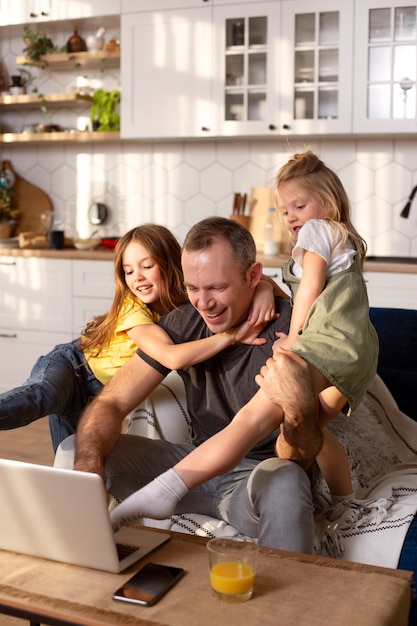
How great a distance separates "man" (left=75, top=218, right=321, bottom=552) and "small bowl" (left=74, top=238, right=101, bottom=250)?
2.57 metres

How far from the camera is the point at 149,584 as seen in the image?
142 cm

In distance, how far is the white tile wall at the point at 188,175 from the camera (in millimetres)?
4570

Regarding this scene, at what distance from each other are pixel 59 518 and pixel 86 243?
3464 millimetres

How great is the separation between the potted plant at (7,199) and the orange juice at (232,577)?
407 cm

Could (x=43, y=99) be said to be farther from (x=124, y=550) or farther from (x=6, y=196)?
(x=124, y=550)

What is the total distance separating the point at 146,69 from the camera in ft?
15.2

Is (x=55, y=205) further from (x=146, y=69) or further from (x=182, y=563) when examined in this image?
(x=182, y=563)

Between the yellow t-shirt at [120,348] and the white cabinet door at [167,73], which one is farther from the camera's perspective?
the white cabinet door at [167,73]

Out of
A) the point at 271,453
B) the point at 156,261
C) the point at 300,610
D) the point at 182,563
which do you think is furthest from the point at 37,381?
the point at 300,610

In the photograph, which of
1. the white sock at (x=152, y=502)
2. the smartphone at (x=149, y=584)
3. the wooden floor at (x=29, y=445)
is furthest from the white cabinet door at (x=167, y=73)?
the smartphone at (x=149, y=584)

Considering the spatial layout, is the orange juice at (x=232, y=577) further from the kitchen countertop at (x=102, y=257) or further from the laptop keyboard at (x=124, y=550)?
the kitchen countertop at (x=102, y=257)

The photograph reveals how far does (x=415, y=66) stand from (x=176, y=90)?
1267 millimetres

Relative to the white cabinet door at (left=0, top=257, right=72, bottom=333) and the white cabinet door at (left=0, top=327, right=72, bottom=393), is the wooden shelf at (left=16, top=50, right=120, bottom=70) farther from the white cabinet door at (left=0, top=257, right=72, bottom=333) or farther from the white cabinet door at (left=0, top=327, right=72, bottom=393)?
the white cabinet door at (left=0, top=327, right=72, bottom=393)

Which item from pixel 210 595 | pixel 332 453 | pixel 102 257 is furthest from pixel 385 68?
pixel 210 595
